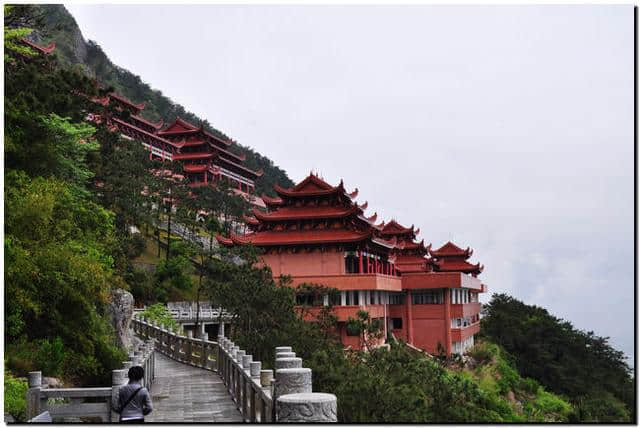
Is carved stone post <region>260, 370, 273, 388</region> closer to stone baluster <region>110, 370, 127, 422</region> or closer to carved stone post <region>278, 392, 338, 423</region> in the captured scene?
stone baluster <region>110, 370, 127, 422</region>

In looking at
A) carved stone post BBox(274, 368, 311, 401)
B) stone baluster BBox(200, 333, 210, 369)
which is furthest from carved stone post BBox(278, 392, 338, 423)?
stone baluster BBox(200, 333, 210, 369)

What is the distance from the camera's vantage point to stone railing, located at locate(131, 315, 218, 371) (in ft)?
78.9

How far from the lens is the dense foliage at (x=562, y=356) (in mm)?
53125

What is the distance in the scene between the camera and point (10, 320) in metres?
15.7

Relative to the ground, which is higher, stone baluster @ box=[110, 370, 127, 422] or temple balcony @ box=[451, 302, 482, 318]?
temple balcony @ box=[451, 302, 482, 318]

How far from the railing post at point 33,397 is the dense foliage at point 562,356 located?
4507cm

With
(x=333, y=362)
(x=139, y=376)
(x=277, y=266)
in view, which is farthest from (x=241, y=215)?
(x=139, y=376)

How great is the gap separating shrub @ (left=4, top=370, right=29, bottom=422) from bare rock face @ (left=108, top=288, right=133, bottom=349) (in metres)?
9.66

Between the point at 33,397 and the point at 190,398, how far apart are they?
6155mm

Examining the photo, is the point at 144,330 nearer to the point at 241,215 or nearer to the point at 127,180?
the point at 127,180

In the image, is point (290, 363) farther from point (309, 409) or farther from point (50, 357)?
point (50, 357)

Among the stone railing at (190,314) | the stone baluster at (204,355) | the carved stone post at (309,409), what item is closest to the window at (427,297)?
the stone railing at (190,314)

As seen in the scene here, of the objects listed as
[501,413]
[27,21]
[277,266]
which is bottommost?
[501,413]

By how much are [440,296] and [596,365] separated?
81.7 feet
